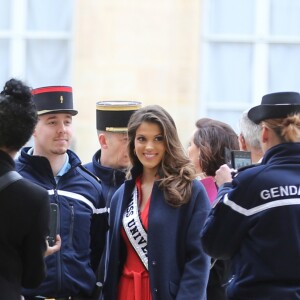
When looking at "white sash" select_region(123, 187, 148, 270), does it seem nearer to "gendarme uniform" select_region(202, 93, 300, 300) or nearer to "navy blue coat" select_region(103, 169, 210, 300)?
"navy blue coat" select_region(103, 169, 210, 300)

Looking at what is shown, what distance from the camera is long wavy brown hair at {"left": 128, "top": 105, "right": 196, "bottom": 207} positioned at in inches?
245

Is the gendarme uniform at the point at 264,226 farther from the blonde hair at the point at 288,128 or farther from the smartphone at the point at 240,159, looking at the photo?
the smartphone at the point at 240,159

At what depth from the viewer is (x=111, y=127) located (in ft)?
23.6

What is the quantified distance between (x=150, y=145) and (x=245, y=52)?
5.00 m

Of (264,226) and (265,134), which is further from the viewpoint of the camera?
(265,134)

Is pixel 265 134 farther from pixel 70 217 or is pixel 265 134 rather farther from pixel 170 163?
pixel 70 217

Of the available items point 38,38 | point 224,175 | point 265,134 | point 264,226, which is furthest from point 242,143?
point 38,38

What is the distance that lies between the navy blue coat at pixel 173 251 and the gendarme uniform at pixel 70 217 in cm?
17

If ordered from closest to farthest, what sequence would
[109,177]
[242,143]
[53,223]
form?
1. [53,223]
2. [242,143]
3. [109,177]

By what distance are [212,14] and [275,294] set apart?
6.06 meters

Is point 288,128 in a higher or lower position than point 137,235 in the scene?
higher

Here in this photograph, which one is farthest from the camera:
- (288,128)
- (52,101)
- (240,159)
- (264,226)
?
(52,101)

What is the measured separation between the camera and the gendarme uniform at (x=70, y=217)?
20.4 feet

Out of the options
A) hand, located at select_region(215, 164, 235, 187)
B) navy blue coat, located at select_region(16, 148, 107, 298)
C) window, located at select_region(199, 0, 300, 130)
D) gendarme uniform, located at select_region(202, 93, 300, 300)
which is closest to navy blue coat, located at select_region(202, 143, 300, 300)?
gendarme uniform, located at select_region(202, 93, 300, 300)
